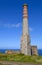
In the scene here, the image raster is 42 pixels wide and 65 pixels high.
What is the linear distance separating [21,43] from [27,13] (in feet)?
27.0

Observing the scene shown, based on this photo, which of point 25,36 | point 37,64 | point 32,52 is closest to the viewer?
point 37,64

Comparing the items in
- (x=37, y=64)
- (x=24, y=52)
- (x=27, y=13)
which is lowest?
(x=37, y=64)

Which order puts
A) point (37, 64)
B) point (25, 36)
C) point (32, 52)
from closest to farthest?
point (37, 64) → point (25, 36) → point (32, 52)

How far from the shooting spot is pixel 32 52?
51375 mm

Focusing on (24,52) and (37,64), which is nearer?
(37,64)

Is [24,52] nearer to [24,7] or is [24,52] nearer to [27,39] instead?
[27,39]

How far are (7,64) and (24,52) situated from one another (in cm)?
1929

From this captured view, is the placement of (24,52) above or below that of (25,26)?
below

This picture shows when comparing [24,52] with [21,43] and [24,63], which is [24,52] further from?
[24,63]

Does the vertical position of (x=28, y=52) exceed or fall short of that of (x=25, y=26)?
it falls short

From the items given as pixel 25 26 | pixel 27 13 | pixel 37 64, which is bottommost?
pixel 37 64

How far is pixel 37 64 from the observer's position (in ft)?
93.9

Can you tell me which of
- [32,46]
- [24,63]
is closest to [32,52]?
[32,46]

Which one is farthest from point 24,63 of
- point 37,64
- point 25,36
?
point 25,36
